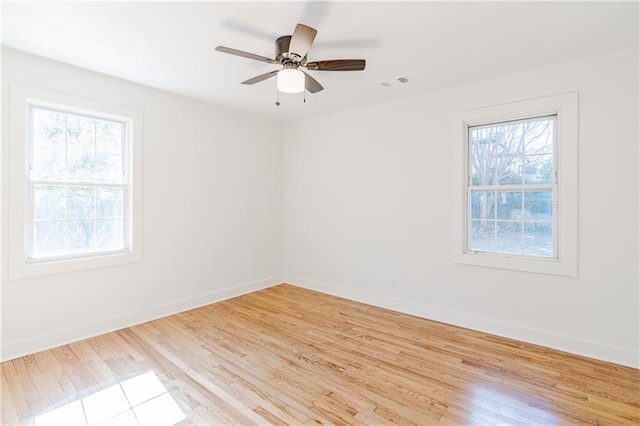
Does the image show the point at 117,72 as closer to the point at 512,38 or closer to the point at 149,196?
A: the point at 149,196

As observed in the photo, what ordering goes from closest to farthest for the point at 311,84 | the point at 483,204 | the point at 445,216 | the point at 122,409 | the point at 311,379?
1. the point at 122,409
2. the point at 311,379
3. the point at 311,84
4. the point at 483,204
5. the point at 445,216

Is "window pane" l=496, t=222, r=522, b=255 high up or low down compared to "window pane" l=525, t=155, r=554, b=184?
down

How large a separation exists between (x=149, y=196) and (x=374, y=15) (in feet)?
9.66

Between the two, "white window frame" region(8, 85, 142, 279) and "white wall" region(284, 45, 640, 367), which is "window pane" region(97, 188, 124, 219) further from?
"white wall" region(284, 45, 640, 367)

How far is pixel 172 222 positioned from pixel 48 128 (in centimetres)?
145

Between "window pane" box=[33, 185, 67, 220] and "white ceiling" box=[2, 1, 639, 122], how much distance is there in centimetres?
119

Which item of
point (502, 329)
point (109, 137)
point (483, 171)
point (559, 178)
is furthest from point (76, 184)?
point (559, 178)

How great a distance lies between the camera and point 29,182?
2758 millimetres

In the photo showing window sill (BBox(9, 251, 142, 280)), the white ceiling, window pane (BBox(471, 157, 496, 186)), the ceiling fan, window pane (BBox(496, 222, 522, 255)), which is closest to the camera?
the white ceiling

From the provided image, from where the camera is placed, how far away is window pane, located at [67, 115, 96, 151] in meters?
3.05

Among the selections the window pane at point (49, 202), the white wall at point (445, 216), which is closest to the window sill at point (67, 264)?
the window pane at point (49, 202)

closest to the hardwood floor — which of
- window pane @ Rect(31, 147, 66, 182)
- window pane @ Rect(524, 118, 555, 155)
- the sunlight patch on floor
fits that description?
the sunlight patch on floor

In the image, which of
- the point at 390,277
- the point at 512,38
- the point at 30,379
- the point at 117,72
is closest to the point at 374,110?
the point at 512,38

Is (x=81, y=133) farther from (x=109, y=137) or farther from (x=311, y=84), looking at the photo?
(x=311, y=84)
